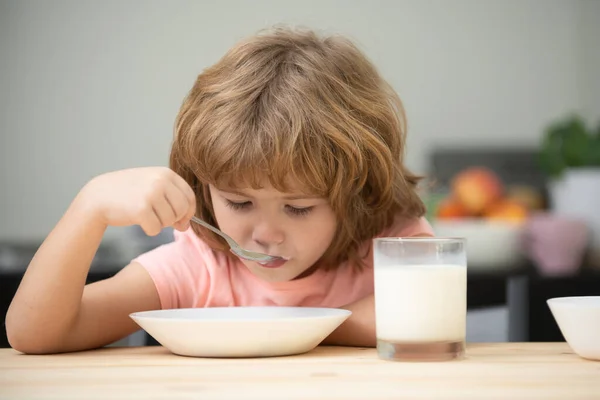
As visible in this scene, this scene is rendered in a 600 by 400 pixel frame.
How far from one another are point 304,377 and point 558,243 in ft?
4.70

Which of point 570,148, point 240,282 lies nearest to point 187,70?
point 570,148

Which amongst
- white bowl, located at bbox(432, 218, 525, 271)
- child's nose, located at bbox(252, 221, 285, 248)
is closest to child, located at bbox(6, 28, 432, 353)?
child's nose, located at bbox(252, 221, 285, 248)

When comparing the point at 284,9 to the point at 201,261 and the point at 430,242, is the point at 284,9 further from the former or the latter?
the point at 430,242

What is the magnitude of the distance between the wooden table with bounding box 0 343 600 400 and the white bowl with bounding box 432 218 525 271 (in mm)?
1102

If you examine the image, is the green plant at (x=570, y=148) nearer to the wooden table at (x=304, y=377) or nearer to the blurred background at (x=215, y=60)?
the wooden table at (x=304, y=377)

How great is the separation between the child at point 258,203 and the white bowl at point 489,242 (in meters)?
0.73

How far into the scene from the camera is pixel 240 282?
140cm

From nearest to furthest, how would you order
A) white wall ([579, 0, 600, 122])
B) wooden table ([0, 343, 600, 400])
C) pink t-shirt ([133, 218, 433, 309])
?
1. wooden table ([0, 343, 600, 400])
2. pink t-shirt ([133, 218, 433, 309])
3. white wall ([579, 0, 600, 122])

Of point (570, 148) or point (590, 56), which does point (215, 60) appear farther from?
point (570, 148)

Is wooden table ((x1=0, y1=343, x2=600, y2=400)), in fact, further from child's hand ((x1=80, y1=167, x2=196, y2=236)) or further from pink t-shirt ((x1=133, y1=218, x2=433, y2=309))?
pink t-shirt ((x1=133, y1=218, x2=433, y2=309))

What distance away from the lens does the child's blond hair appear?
111cm

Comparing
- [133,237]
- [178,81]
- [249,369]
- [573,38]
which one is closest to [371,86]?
[249,369]

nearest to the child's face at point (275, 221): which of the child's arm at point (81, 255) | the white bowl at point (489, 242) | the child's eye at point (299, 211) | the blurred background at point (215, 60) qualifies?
the child's eye at point (299, 211)

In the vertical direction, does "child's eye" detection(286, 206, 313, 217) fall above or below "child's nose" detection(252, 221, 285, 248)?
above
